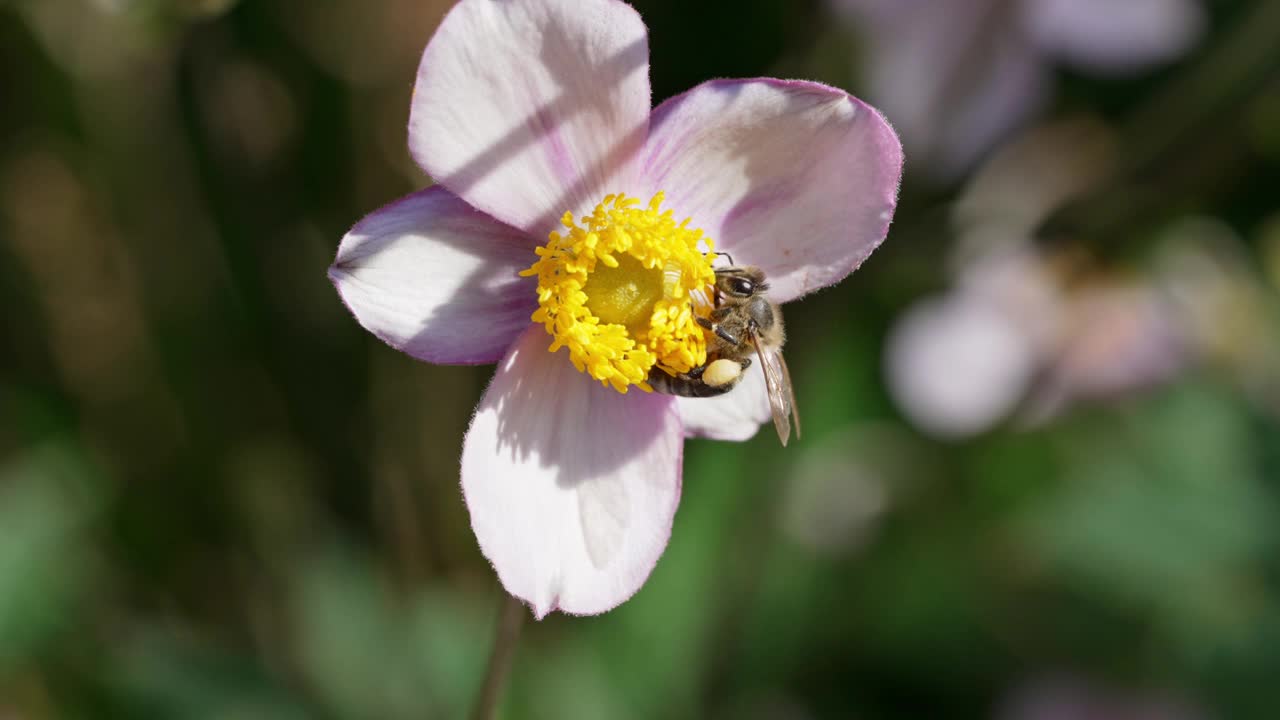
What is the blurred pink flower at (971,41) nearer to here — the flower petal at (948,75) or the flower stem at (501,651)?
the flower petal at (948,75)

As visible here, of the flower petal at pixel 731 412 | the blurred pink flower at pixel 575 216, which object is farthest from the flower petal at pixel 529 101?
the flower petal at pixel 731 412

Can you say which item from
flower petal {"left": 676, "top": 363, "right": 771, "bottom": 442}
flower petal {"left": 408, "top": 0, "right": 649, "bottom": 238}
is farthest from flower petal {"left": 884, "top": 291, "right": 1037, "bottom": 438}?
flower petal {"left": 408, "top": 0, "right": 649, "bottom": 238}

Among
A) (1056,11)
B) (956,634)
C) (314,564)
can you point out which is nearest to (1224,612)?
(956,634)

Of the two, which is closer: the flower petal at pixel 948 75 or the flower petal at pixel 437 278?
the flower petal at pixel 437 278

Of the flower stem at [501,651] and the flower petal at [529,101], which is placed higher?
the flower petal at [529,101]

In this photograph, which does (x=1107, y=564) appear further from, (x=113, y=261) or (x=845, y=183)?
(x=113, y=261)

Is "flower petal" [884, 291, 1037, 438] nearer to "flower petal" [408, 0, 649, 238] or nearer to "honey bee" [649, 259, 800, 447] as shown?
"honey bee" [649, 259, 800, 447]
